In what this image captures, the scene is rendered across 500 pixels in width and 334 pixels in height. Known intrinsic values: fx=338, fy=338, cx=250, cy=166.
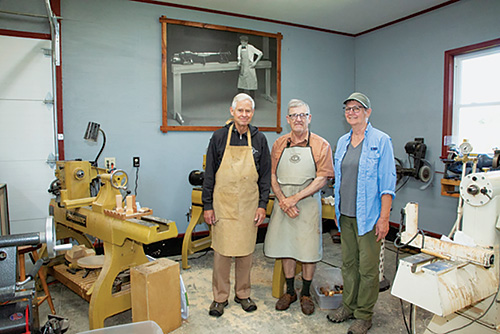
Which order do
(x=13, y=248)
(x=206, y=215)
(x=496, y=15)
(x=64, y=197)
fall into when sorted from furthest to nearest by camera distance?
(x=496, y=15) → (x=64, y=197) → (x=206, y=215) → (x=13, y=248)

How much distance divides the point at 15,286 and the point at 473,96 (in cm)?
440

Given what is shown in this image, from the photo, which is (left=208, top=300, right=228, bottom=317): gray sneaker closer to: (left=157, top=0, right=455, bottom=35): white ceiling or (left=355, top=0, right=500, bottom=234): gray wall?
(left=355, top=0, right=500, bottom=234): gray wall

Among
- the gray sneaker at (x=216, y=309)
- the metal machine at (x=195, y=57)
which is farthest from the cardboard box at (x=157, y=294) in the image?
the metal machine at (x=195, y=57)

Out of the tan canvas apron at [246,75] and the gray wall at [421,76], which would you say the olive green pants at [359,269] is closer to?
the gray wall at [421,76]

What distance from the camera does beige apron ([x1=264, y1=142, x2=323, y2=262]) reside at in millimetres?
2500

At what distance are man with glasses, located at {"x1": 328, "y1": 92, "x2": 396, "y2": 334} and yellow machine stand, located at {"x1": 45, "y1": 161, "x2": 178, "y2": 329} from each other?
1179mm

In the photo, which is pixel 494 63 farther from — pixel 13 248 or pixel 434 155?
pixel 13 248

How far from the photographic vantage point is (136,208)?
225 centimetres

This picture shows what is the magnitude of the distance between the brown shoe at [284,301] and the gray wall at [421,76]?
2417mm

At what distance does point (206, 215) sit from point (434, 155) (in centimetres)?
306

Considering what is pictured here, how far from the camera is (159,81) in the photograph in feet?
12.7

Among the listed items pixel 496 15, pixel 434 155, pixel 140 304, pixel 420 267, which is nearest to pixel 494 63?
pixel 496 15

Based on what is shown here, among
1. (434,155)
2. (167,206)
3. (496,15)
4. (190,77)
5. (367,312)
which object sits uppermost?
(496,15)

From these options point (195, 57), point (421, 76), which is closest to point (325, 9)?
point (421, 76)
